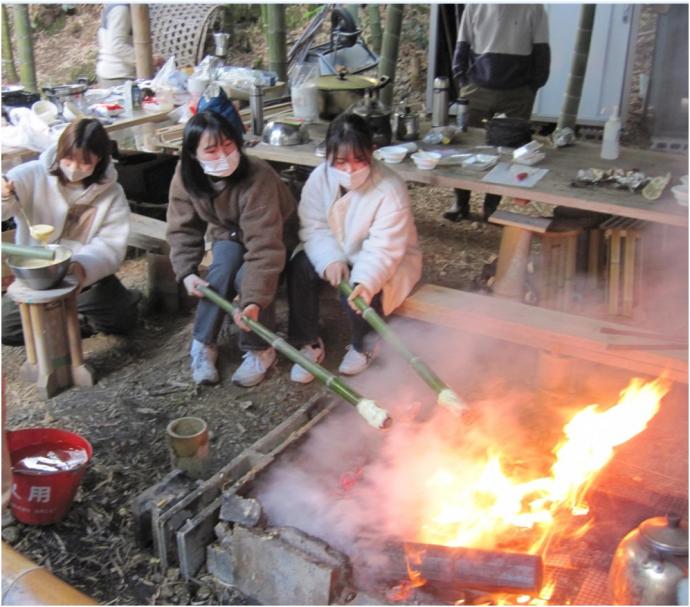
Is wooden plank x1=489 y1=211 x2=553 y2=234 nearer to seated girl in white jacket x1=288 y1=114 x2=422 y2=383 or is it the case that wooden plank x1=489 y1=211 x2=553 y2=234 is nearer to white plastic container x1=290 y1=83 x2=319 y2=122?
seated girl in white jacket x1=288 y1=114 x2=422 y2=383

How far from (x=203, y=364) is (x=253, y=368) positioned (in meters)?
0.31

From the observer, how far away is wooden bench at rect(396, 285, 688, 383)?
3.89 m

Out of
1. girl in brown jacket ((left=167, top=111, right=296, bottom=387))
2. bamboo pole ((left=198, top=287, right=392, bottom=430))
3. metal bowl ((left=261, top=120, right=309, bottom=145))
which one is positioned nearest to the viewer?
bamboo pole ((left=198, top=287, right=392, bottom=430))

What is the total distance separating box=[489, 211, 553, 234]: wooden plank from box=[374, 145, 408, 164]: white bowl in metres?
0.74

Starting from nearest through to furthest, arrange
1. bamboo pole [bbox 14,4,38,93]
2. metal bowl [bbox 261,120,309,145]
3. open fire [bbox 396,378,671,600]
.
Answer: open fire [bbox 396,378,671,600] → metal bowl [bbox 261,120,309,145] → bamboo pole [bbox 14,4,38,93]

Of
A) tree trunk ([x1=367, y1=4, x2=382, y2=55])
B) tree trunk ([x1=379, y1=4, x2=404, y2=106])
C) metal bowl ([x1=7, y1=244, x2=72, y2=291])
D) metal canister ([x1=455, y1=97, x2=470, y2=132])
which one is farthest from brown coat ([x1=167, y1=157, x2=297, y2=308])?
tree trunk ([x1=367, y1=4, x2=382, y2=55])

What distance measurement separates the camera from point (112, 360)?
198 inches

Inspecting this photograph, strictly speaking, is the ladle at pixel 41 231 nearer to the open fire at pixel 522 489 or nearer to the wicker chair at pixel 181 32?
the open fire at pixel 522 489

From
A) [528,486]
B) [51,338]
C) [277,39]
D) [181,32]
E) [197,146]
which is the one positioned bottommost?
[528,486]

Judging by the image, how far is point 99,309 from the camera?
5.10 meters

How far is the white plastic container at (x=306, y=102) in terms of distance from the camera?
6.00 m

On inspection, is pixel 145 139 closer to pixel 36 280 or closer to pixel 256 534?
pixel 36 280

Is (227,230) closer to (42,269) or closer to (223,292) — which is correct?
(223,292)

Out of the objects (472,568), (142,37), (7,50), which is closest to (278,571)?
(472,568)
